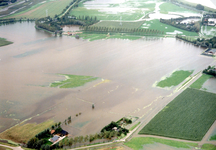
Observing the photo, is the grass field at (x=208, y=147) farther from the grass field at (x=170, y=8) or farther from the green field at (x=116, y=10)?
the grass field at (x=170, y=8)

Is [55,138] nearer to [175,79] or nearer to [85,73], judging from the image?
[85,73]

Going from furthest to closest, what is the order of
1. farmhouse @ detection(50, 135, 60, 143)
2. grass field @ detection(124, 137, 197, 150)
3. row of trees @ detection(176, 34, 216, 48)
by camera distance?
1. row of trees @ detection(176, 34, 216, 48)
2. farmhouse @ detection(50, 135, 60, 143)
3. grass field @ detection(124, 137, 197, 150)

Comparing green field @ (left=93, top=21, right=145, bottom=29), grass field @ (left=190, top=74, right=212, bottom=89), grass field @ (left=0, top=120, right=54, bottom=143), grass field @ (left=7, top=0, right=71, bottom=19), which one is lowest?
grass field @ (left=0, top=120, right=54, bottom=143)

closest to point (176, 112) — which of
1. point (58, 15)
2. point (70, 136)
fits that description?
point (70, 136)

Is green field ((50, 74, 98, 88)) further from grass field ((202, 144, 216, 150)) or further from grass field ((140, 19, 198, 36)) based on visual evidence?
grass field ((140, 19, 198, 36))

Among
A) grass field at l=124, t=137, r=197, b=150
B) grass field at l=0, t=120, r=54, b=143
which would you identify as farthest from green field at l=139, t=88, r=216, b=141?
grass field at l=0, t=120, r=54, b=143

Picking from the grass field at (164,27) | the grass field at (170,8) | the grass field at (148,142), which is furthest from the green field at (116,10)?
the grass field at (148,142)
